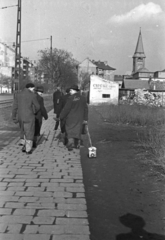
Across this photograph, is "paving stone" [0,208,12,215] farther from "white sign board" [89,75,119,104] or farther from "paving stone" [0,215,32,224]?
"white sign board" [89,75,119,104]

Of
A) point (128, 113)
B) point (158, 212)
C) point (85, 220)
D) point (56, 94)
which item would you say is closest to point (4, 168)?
point (85, 220)

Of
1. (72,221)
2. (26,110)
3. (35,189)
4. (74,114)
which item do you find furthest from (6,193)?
(74,114)

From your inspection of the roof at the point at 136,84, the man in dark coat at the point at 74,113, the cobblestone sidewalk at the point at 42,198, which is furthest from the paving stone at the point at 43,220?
the roof at the point at 136,84

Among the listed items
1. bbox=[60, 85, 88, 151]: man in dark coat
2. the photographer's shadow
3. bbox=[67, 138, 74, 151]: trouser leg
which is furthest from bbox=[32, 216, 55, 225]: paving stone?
bbox=[67, 138, 74, 151]: trouser leg

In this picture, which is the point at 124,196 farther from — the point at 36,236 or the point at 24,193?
the point at 36,236

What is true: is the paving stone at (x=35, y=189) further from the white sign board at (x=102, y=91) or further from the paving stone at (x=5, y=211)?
the white sign board at (x=102, y=91)

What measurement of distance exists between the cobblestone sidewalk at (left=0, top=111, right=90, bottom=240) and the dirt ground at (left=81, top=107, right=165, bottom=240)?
174mm

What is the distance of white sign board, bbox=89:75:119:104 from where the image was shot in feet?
142

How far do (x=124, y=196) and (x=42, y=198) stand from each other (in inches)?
48.4

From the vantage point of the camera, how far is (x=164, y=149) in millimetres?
6363

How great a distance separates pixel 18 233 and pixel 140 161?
419cm

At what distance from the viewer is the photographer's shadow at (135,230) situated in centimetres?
326

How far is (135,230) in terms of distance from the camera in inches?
135

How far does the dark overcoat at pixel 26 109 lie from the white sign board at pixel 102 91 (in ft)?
118
